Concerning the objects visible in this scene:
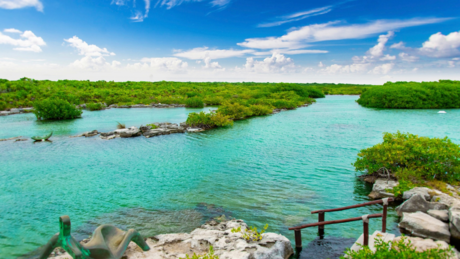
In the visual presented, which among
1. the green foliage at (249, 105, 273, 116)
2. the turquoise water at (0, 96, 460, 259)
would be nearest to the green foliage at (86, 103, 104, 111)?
the turquoise water at (0, 96, 460, 259)

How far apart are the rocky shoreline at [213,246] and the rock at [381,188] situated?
19.7ft

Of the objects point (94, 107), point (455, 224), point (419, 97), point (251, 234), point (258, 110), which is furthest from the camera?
point (419, 97)

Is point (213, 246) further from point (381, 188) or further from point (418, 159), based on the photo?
point (418, 159)

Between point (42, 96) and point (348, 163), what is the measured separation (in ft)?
204

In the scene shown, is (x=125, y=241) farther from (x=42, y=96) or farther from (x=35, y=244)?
(x=42, y=96)

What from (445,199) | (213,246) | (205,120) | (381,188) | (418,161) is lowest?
(213,246)

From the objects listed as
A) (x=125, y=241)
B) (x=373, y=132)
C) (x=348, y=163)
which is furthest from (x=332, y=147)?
(x=125, y=241)

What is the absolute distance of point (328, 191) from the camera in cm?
1266

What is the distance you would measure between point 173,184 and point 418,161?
11700 mm

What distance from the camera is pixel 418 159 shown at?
13.0m

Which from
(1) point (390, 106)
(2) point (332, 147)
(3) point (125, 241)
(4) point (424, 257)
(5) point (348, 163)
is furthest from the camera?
(1) point (390, 106)

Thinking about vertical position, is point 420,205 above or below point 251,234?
above

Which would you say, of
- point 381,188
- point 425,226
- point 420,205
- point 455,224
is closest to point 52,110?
point 381,188

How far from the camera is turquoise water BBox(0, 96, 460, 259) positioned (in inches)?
391
